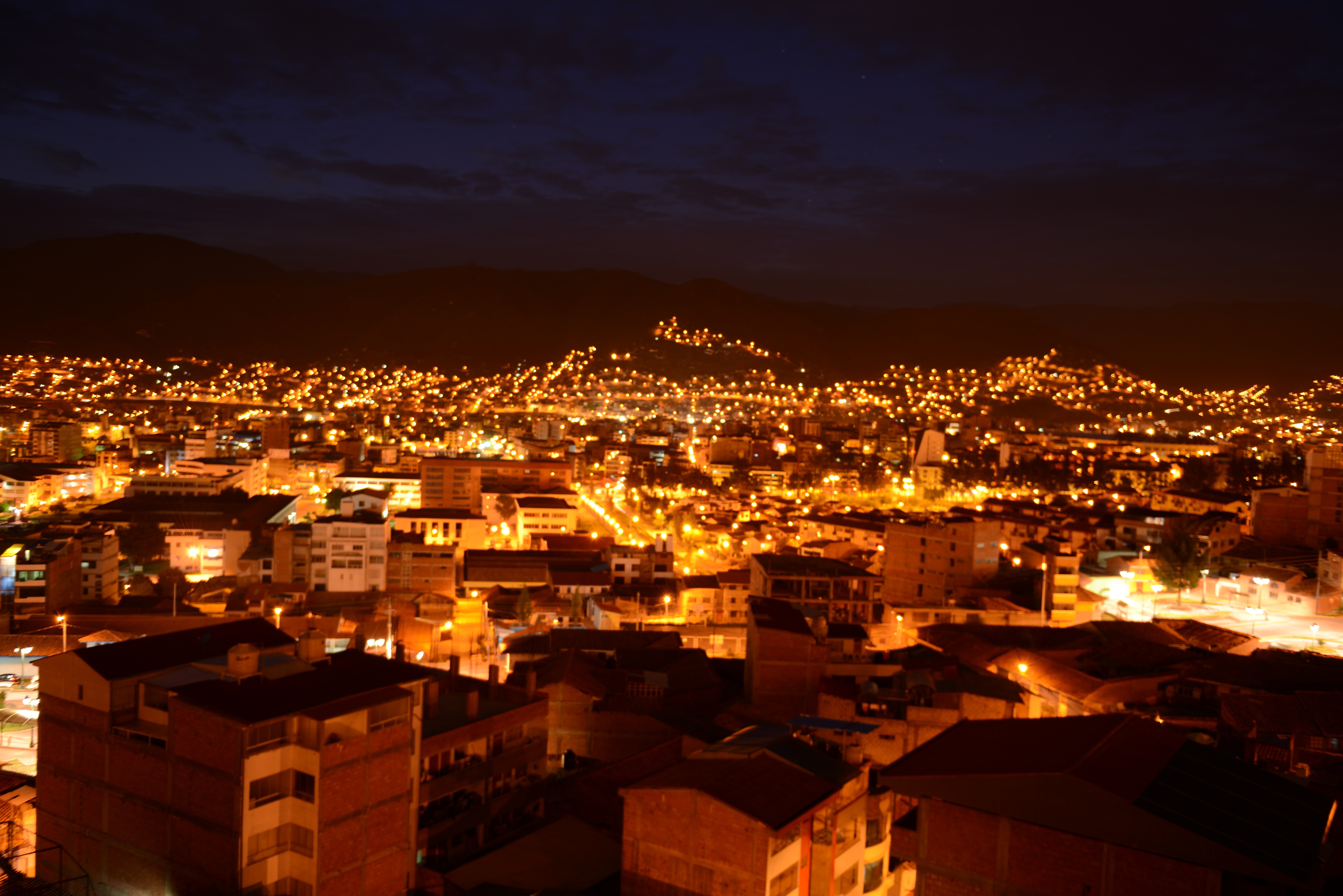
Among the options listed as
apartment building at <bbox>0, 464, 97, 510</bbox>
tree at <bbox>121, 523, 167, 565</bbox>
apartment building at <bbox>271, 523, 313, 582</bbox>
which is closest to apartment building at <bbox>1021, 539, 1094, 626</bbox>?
apartment building at <bbox>271, 523, 313, 582</bbox>

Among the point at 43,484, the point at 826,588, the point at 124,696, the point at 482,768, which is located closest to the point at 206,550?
the point at 43,484

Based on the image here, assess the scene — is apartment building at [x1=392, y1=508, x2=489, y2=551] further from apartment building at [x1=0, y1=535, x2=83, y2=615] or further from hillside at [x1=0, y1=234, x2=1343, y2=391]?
hillside at [x1=0, y1=234, x2=1343, y2=391]

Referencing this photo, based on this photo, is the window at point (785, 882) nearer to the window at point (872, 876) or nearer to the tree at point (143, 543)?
the window at point (872, 876)

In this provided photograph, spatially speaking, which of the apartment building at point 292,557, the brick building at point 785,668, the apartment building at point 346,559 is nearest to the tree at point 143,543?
the apartment building at point 292,557

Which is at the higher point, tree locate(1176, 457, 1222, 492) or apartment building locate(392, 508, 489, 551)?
tree locate(1176, 457, 1222, 492)

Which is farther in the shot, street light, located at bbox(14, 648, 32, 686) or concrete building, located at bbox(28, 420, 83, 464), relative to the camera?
concrete building, located at bbox(28, 420, 83, 464)

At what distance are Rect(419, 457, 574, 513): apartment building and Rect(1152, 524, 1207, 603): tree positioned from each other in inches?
488

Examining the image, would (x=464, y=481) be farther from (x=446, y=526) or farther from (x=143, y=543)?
(x=143, y=543)

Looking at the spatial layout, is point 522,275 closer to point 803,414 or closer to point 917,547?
point 803,414

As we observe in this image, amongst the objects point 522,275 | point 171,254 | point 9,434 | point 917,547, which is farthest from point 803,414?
point 171,254

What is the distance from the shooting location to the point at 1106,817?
10.1 ft

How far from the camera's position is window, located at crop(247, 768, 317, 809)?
13.0 ft

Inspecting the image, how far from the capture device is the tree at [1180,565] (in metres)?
12.4

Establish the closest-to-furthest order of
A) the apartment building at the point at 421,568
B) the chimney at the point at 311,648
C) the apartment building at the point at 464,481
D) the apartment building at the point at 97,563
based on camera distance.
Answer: the chimney at the point at 311,648 → the apartment building at the point at 97,563 → the apartment building at the point at 421,568 → the apartment building at the point at 464,481
